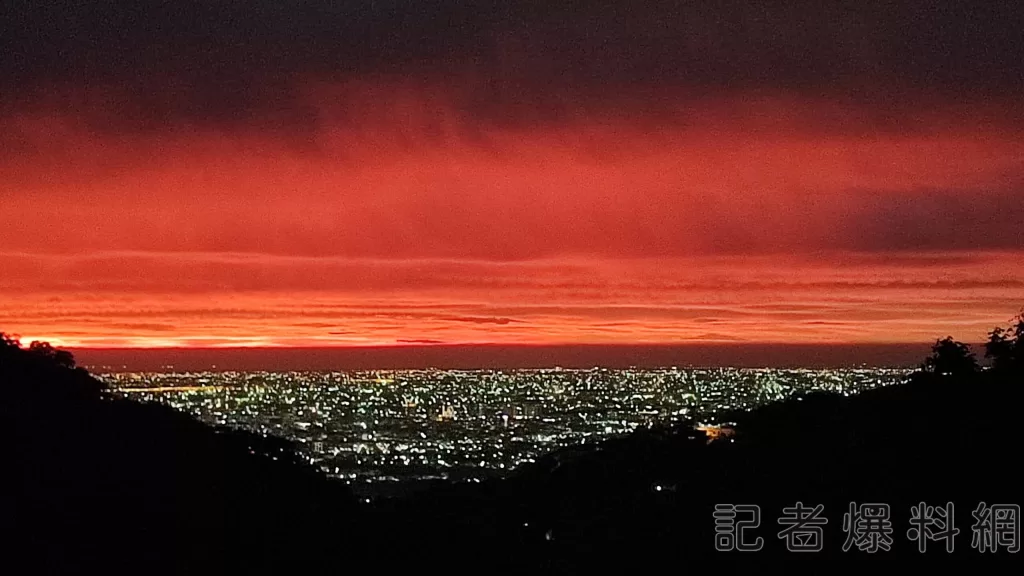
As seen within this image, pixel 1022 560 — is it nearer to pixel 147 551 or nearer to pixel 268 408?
pixel 147 551

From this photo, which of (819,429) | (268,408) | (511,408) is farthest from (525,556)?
(511,408)

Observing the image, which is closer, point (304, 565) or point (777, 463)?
point (304, 565)

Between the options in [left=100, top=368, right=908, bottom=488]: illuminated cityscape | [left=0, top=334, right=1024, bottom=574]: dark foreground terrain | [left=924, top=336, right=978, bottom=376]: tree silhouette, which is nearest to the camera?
[left=0, top=334, right=1024, bottom=574]: dark foreground terrain

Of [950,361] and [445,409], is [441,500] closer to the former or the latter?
[950,361]

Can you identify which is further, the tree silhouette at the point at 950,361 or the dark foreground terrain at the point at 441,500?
the tree silhouette at the point at 950,361

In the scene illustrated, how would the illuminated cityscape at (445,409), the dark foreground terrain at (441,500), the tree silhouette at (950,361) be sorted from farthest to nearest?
1. the illuminated cityscape at (445,409)
2. the tree silhouette at (950,361)
3. the dark foreground terrain at (441,500)
